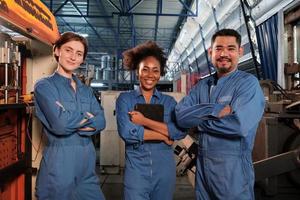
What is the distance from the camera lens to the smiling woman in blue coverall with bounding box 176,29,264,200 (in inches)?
63.8

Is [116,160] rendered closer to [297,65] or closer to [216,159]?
[297,65]

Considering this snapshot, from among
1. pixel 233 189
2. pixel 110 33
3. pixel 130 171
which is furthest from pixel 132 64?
pixel 110 33

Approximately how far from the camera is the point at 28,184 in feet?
8.05

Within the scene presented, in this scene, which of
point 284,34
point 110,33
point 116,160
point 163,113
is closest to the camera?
point 163,113

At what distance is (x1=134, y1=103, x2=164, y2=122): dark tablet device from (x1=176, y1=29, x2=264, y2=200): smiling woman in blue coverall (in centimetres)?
15

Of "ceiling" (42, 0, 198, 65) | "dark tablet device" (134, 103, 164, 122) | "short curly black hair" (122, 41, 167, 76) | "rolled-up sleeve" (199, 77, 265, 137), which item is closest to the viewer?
"rolled-up sleeve" (199, 77, 265, 137)

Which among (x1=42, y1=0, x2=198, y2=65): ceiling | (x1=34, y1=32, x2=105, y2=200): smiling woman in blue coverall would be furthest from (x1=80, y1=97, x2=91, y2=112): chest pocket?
(x1=42, y1=0, x2=198, y2=65): ceiling

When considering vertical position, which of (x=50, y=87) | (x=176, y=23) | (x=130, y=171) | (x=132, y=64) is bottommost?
(x=130, y=171)

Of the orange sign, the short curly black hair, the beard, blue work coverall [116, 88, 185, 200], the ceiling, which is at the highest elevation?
the ceiling

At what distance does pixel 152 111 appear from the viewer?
6.37 feet

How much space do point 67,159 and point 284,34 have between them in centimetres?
330

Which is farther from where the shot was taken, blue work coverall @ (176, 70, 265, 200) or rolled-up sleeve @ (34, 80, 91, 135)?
rolled-up sleeve @ (34, 80, 91, 135)

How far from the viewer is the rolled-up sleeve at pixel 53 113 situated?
68.7 inches

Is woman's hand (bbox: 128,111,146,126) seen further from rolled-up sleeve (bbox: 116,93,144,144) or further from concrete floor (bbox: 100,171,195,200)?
concrete floor (bbox: 100,171,195,200)
